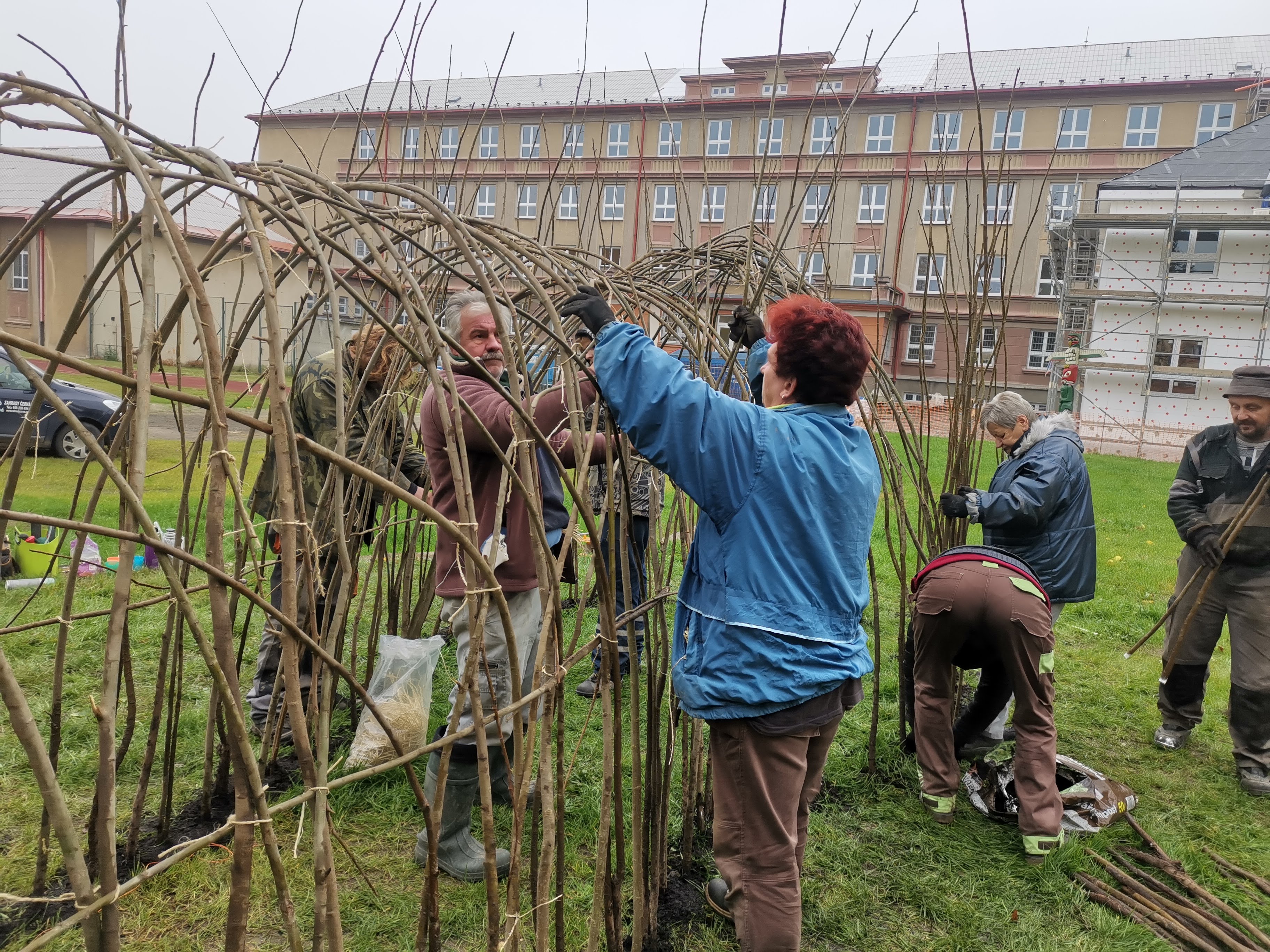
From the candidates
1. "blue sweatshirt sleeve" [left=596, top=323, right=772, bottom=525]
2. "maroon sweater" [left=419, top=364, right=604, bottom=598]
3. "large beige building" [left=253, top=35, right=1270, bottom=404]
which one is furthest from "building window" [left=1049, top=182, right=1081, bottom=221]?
"blue sweatshirt sleeve" [left=596, top=323, right=772, bottom=525]

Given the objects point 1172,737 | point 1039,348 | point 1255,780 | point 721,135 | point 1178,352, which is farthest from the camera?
point 721,135

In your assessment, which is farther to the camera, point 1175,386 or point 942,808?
point 1175,386

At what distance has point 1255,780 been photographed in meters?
3.50

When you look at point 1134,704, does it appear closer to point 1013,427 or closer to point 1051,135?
point 1013,427

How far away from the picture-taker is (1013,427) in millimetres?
3582

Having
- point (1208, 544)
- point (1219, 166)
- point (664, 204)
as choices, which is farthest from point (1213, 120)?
point (1208, 544)

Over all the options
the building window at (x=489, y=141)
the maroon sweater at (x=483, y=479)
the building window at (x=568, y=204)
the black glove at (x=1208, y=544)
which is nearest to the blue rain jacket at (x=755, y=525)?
the maroon sweater at (x=483, y=479)

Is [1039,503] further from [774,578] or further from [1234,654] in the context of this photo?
[774,578]

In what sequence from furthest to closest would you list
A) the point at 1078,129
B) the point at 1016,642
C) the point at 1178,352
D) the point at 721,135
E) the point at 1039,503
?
the point at 721,135 < the point at 1078,129 < the point at 1178,352 < the point at 1039,503 < the point at 1016,642

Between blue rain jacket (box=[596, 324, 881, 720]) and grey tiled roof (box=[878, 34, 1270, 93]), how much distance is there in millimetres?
26414

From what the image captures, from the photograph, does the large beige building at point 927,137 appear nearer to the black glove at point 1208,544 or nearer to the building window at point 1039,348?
the building window at point 1039,348

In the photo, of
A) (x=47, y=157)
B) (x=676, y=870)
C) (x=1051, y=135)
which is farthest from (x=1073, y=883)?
(x=1051, y=135)

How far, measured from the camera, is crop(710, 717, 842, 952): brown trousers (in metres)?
1.93

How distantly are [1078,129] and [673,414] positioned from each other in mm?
29704
